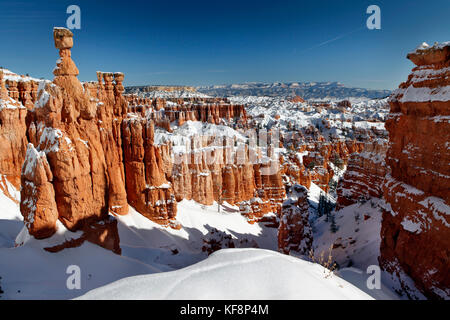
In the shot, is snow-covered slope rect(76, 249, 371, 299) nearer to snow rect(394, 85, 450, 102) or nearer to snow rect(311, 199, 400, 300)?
snow rect(311, 199, 400, 300)

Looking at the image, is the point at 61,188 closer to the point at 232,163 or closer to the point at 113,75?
the point at 113,75

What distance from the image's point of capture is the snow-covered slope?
3721 millimetres

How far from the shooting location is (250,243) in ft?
70.4

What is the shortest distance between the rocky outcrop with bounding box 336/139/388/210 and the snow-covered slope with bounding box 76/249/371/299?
20.3m

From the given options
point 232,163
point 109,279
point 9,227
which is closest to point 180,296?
point 109,279

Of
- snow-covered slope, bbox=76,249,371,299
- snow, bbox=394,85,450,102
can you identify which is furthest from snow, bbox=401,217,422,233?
snow-covered slope, bbox=76,249,371,299

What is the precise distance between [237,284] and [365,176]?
77.7 ft

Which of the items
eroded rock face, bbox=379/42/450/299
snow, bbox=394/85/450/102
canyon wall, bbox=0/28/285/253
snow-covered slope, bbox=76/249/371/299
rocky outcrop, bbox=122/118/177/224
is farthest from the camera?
rocky outcrop, bbox=122/118/177/224

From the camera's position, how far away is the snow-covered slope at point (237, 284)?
3721mm

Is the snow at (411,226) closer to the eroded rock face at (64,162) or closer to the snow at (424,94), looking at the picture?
the snow at (424,94)

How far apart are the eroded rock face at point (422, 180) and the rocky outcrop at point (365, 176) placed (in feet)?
39.4

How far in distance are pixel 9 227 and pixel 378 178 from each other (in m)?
26.4

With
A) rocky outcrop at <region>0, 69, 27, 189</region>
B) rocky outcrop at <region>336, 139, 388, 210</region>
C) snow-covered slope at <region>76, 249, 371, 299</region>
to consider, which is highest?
rocky outcrop at <region>0, 69, 27, 189</region>

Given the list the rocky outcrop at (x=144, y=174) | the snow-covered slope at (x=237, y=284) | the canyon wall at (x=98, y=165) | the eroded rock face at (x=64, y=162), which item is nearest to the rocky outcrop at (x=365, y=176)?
the canyon wall at (x=98, y=165)
